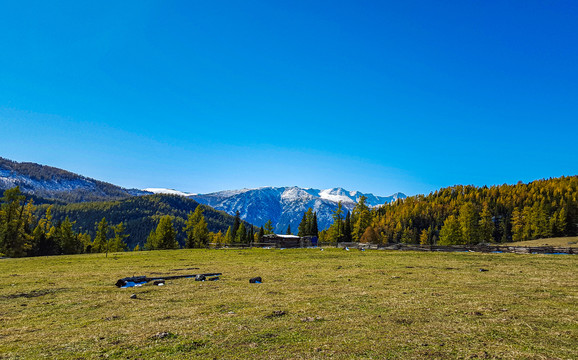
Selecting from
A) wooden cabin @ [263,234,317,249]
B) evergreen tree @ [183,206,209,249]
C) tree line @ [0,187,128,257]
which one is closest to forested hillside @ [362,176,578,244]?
wooden cabin @ [263,234,317,249]

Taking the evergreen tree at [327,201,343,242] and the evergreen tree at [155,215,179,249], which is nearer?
the evergreen tree at [155,215,179,249]

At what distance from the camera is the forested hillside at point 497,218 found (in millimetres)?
108625

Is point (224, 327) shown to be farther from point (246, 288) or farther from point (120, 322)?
point (246, 288)

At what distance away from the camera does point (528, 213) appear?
A: 117375 millimetres

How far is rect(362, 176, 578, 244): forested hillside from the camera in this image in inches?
4277

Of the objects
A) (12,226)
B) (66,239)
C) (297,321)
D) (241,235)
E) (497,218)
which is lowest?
(66,239)

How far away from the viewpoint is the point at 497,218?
17312cm

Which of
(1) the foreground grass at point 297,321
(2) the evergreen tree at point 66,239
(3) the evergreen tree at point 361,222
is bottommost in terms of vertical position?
(2) the evergreen tree at point 66,239

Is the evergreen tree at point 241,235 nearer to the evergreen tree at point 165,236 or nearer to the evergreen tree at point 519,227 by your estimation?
the evergreen tree at point 165,236

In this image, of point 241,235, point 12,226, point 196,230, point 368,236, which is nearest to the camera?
point 12,226

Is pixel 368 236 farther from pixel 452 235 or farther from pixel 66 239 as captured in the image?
pixel 66 239

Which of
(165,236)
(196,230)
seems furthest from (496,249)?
(165,236)

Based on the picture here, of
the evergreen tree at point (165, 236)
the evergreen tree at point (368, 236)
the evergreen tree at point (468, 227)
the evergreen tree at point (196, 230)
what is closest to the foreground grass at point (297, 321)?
the evergreen tree at point (165, 236)

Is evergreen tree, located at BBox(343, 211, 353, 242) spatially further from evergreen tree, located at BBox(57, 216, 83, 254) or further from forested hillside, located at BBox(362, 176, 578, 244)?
evergreen tree, located at BBox(57, 216, 83, 254)
